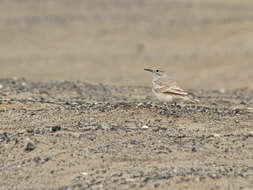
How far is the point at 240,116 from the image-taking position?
9.82 m

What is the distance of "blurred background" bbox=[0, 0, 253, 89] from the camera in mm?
25078

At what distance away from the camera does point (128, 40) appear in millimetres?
30406

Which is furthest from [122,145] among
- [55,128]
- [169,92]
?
[169,92]

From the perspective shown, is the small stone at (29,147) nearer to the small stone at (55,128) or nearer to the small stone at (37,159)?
the small stone at (37,159)

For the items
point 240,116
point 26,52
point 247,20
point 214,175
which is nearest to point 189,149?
point 214,175

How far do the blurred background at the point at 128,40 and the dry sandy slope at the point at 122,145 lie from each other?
11.9 meters

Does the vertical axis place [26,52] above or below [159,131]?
above

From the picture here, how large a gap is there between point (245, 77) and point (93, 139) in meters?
15.3

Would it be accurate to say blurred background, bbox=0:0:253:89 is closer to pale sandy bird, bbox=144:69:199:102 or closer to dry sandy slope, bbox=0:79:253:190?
pale sandy bird, bbox=144:69:199:102

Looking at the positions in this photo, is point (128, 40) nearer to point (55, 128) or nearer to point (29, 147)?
point (55, 128)

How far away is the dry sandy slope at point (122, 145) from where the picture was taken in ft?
23.4

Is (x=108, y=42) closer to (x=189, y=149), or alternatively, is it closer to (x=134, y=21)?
(x=134, y=21)

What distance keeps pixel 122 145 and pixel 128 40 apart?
22614 millimetres

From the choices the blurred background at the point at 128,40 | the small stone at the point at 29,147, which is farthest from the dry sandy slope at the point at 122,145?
the blurred background at the point at 128,40
